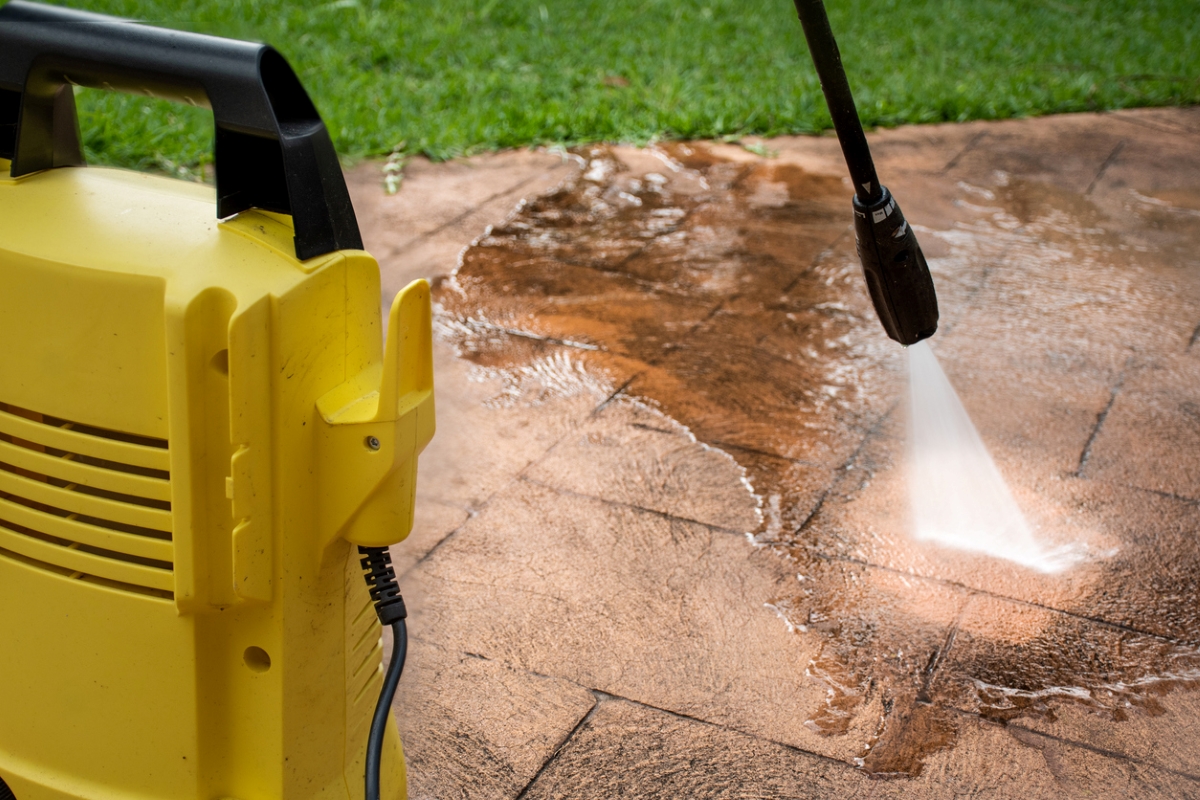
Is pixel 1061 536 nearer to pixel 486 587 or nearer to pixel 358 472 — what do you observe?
pixel 486 587

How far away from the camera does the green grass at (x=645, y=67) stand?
510 centimetres

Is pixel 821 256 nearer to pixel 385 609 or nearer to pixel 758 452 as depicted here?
pixel 758 452

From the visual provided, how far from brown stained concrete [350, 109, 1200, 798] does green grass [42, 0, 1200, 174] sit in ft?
2.68

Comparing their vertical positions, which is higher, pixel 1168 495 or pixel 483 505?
pixel 1168 495

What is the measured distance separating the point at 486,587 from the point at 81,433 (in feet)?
4.04

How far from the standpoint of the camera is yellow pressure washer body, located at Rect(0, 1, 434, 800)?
3.36ft

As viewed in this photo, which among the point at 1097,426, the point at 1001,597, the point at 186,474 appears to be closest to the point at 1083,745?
the point at 1001,597

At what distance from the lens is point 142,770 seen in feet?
3.95

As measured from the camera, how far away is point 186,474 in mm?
1034

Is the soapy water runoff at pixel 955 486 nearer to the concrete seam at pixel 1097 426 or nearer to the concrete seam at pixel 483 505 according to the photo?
the concrete seam at pixel 1097 426

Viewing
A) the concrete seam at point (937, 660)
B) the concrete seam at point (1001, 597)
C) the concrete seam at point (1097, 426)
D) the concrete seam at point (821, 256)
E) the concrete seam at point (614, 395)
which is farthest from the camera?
the concrete seam at point (821, 256)

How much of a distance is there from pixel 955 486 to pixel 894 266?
1.29 metres

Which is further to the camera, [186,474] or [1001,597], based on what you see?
[1001,597]

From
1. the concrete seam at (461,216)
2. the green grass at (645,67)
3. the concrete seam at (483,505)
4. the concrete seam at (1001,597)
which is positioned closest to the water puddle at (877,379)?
the concrete seam at (1001,597)
